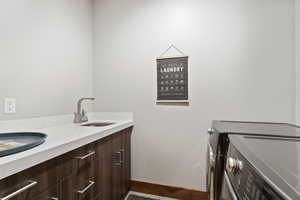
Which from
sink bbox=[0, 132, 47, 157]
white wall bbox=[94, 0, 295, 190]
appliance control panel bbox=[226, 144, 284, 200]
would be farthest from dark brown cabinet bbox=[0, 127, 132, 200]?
appliance control panel bbox=[226, 144, 284, 200]

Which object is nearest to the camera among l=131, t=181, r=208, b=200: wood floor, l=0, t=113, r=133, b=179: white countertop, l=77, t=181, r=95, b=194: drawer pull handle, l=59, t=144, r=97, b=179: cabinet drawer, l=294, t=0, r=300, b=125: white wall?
l=0, t=113, r=133, b=179: white countertop

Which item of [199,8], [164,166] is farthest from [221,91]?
[164,166]

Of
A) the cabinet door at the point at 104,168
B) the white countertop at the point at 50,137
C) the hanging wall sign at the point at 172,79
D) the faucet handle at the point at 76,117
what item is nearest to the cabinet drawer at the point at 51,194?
the white countertop at the point at 50,137

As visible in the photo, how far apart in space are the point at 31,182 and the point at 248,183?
885 mm

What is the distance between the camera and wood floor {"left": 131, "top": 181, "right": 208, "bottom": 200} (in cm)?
184

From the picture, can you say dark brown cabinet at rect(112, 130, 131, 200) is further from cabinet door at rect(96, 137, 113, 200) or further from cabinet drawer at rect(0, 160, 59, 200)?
cabinet drawer at rect(0, 160, 59, 200)

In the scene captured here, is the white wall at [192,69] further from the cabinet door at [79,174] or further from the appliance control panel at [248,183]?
the appliance control panel at [248,183]

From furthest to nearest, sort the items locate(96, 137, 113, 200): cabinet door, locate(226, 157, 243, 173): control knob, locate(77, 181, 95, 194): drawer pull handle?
locate(96, 137, 113, 200): cabinet door → locate(77, 181, 95, 194): drawer pull handle → locate(226, 157, 243, 173): control knob

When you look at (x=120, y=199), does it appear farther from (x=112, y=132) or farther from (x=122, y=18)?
(x=122, y=18)

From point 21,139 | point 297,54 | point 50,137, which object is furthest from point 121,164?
point 297,54

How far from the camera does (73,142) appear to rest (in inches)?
40.2

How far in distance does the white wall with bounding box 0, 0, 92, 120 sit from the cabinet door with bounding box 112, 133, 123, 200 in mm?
664

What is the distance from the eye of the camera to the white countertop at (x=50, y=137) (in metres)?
0.69

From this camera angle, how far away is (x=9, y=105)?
4.11 ft
